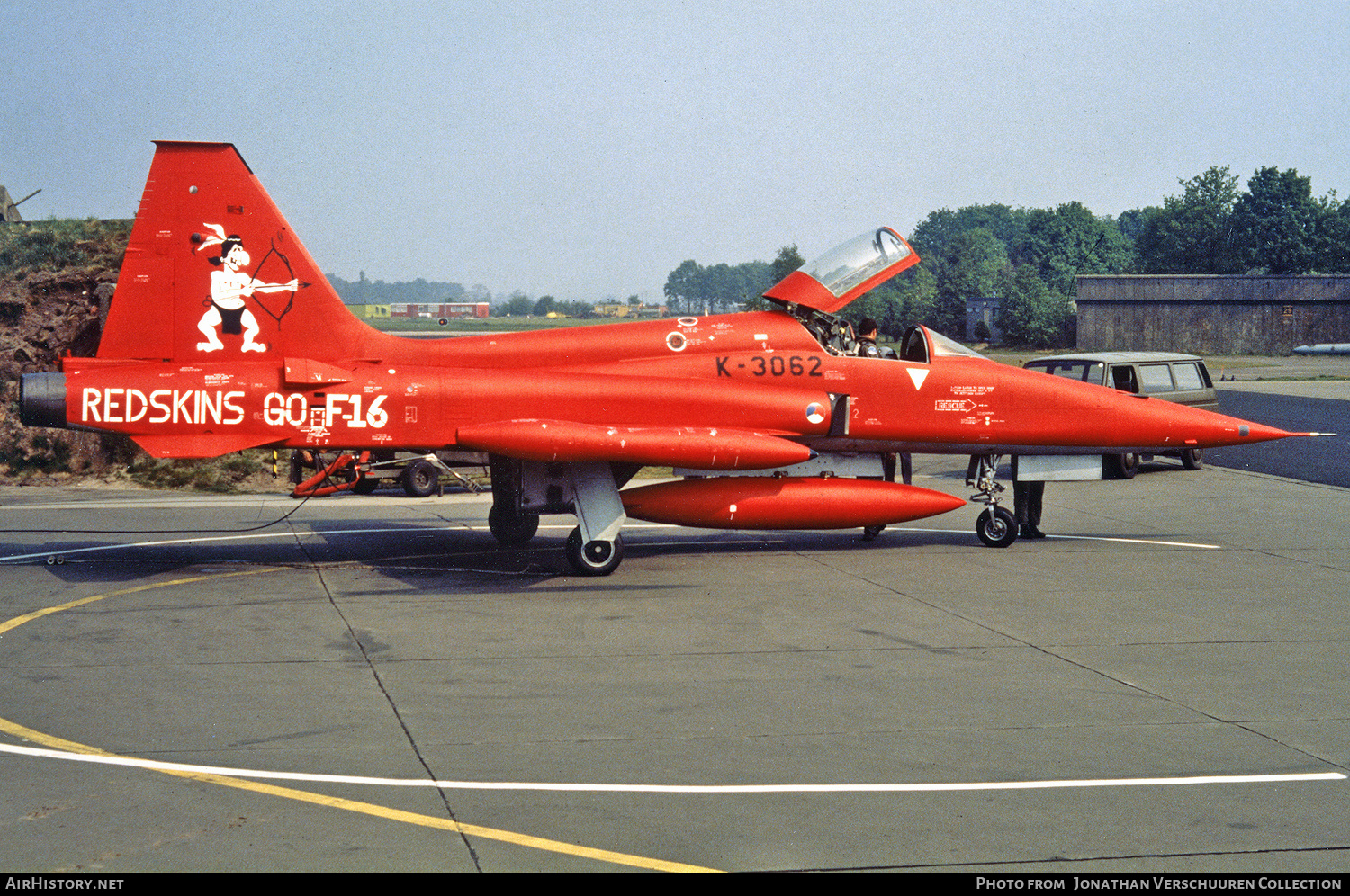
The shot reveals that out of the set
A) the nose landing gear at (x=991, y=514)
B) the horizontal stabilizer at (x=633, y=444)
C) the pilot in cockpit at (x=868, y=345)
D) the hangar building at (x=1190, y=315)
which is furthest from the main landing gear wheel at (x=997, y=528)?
the hangar building at (x=1190, y=315)

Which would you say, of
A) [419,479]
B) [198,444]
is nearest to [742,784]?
[198,444]

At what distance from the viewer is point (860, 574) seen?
15.3m

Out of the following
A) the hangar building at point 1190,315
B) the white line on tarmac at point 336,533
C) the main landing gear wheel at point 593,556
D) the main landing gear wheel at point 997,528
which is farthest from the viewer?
the hangar building at point 1190,315

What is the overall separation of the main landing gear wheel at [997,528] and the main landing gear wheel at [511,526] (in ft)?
21.3

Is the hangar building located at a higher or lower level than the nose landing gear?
higher

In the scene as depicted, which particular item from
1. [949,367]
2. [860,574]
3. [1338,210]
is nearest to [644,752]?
[860,574]

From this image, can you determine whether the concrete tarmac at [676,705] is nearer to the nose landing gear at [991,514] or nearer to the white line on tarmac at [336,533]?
the white line on tarmac at [336,533]

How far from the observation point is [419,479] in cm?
2280

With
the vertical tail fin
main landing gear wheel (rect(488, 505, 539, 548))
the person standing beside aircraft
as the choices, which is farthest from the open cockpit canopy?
the vertical tail fin

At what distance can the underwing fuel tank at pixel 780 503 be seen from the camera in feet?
50.7

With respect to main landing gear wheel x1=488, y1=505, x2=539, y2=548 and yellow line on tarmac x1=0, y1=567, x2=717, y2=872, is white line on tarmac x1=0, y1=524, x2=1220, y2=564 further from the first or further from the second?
yellow line on tarmac x1=0, y1=567, x2=717, y2=872

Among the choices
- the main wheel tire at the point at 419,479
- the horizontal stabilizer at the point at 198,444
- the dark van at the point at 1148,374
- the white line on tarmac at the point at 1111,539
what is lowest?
the white line on tarmac at the point at 1111,539

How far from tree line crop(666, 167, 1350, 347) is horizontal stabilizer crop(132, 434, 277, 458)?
2129 inches

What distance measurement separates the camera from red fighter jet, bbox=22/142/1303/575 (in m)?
14.4
